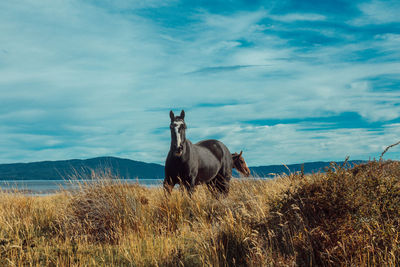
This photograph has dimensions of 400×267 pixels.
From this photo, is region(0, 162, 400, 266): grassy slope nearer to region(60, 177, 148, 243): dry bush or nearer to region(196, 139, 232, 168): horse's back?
region(60, 177, 148, 243): dry bush

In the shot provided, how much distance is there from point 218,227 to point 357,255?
7.74ft

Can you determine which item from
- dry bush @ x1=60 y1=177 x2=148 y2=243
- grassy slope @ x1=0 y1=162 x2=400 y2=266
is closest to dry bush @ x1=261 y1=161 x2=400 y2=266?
grassy slope @ x1=0 y1=162 x2=400 y2=266

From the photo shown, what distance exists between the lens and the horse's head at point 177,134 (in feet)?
31.2

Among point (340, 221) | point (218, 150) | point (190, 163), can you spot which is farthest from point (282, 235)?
point (218, 150)

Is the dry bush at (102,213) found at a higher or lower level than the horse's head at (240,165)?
lower

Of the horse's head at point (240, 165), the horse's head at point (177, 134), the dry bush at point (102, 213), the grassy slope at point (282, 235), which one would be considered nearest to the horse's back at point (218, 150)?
the horse's head at point (240, 165)

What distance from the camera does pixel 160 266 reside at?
4.86 m

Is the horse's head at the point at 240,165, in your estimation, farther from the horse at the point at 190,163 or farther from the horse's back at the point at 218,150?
the horse at the point at 190,163

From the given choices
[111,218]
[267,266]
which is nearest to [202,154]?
[111,218]

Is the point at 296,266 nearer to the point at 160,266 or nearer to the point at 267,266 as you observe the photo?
the point at 267,266

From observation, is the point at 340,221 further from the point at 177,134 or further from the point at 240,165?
the point at 240,165

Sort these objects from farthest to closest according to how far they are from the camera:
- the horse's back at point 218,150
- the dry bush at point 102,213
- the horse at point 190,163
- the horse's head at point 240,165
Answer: the horse's head at point 240,165 → the horse's back at point 218,150 → the horse at point 190,163 → the dry bush at point 102,213

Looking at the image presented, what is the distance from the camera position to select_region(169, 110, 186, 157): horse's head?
9.51 m

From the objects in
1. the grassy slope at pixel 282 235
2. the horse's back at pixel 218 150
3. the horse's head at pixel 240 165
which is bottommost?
the grassy slope at pixel 282 235
